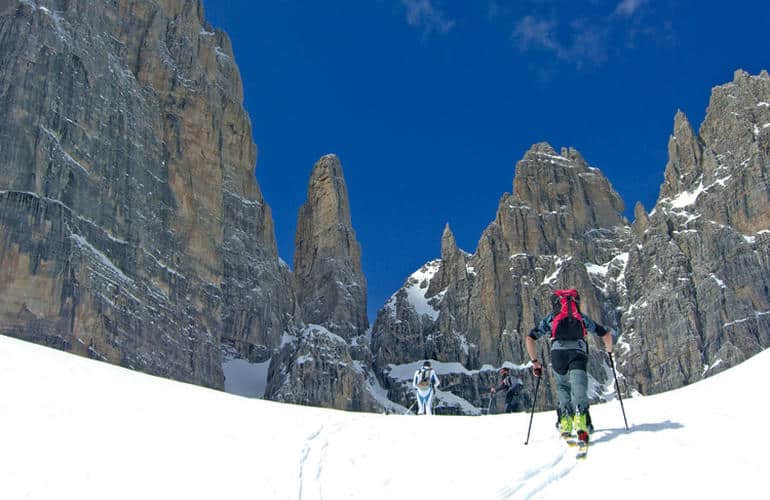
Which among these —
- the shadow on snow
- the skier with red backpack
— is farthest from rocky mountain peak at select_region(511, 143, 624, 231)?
the shadow on snow

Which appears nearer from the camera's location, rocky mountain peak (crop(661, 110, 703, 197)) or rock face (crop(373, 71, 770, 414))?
rock face (crop(373, 71, 770, 414))

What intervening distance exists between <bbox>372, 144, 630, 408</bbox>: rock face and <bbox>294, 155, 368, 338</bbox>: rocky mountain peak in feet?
37.5

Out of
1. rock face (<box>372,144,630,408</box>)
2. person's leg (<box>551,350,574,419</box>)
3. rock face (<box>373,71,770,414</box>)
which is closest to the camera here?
person's leg (<box>551,350,574,419</box>)

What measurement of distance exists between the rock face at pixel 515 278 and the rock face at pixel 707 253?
998 cm

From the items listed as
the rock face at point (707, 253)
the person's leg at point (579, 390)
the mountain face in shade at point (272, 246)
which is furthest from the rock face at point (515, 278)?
the person's leg at point (579, 390)

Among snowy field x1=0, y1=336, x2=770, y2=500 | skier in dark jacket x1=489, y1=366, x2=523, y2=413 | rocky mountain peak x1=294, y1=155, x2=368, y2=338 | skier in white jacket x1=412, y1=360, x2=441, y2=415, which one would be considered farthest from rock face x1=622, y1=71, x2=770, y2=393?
snowy field x1=0, y1=336, x2=770, y2=500

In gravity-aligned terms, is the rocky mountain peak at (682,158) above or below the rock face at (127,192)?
above

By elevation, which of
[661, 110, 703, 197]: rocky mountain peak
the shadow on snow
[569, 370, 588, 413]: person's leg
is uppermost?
[661, 110, 703, 197]: rocky mountain peak

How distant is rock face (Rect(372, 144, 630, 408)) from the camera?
475 ft

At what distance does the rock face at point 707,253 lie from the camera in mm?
119125

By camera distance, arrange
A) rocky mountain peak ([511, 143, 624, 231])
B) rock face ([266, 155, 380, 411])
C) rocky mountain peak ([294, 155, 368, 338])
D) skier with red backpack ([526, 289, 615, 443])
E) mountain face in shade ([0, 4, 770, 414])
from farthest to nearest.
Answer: rocky mountain peak ([511, 143, 624, 231]) → rocky mountain peak ([294, 155, 368, 338]) → rock face ([266, 155, 380, 411]) → mountain face in shade ([0, 4, 770, 414]) → skier with red backpack ([526, 289, 615, 443])

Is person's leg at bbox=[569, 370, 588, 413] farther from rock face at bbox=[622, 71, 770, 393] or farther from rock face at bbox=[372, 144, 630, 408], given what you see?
rock face at bbox=[372, 144, 630, 408]

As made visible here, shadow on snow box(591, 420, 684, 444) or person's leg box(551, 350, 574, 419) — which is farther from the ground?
person's leg box(551, 350, 574, 419)

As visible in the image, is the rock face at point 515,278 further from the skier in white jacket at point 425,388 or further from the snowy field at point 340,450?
the snowy field at point 340,450
